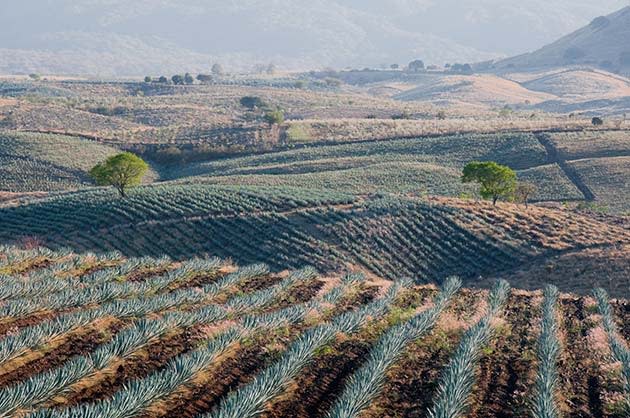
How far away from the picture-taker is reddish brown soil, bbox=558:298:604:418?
51.2ft

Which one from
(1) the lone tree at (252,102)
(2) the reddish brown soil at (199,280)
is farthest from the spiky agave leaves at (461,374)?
(1) the lone tree at (252,102)

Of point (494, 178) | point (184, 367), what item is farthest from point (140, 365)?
point (494, 178)

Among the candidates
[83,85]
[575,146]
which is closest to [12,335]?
[575,146]

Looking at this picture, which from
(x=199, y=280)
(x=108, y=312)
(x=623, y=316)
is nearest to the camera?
(x=108, y=312)

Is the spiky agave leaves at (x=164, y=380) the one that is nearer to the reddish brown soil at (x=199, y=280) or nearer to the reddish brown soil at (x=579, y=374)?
the reddish brown soil at (x=199, y=280)

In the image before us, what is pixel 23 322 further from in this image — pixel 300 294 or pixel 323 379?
pixel 300 294

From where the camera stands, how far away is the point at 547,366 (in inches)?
675

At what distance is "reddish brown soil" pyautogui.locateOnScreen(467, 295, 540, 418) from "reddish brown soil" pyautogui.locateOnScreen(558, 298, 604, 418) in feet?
2.87

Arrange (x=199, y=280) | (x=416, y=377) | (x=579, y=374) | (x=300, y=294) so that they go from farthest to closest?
(x=199, y=280) → (x=300, y=294) → (x=579, y=374) → (x=416, y=377)

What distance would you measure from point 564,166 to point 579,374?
5877cm

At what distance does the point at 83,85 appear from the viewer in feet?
540

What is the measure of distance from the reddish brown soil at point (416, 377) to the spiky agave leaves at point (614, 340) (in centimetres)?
441

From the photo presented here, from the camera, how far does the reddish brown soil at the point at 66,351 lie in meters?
15.4

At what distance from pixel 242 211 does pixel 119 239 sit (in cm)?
890
